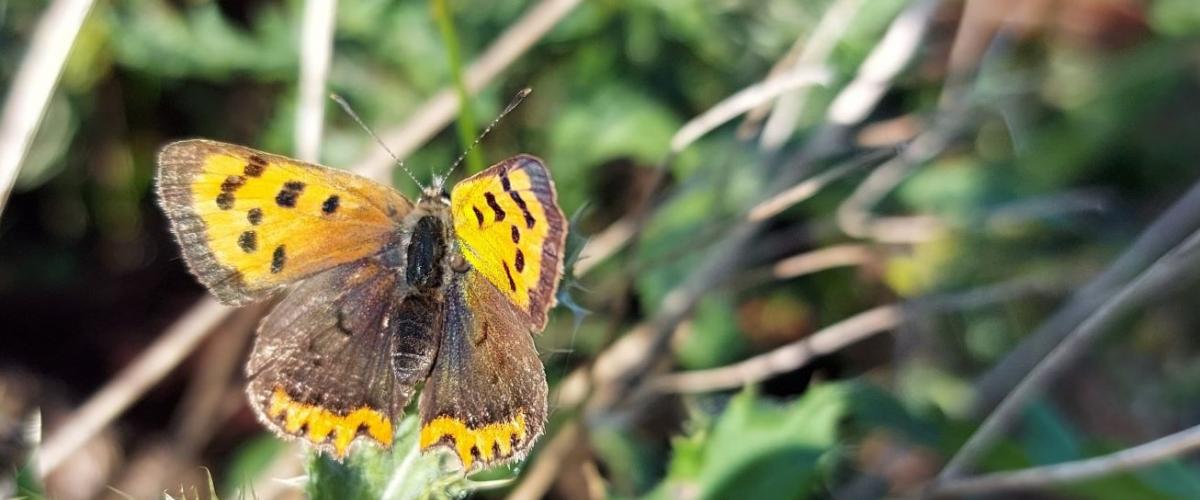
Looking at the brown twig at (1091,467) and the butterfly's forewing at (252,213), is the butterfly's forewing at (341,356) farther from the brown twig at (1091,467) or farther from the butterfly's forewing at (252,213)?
the brown twig at (1091,467)

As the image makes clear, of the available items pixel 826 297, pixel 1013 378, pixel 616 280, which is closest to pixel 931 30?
pixel 826 297

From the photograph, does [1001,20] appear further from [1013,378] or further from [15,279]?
[15,279]

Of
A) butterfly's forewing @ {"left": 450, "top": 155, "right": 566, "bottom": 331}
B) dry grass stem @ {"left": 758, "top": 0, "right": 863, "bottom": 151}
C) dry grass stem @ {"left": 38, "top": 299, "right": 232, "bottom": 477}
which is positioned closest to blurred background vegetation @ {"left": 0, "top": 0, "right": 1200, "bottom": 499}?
dry grass stem @ {"left": 758, "top": 0, "right": 863, "bottom": 151}

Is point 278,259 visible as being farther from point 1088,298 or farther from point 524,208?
point 1088,298

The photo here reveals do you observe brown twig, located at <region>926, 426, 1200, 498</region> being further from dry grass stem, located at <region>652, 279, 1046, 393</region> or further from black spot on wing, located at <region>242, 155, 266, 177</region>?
black spot on wing, located at <region>242, 155, 266, 177</region>

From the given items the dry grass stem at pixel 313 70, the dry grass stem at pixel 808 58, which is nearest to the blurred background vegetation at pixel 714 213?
the dry grass stem at pixel 808 58

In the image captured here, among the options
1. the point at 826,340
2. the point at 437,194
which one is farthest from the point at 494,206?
the point at 826,340
